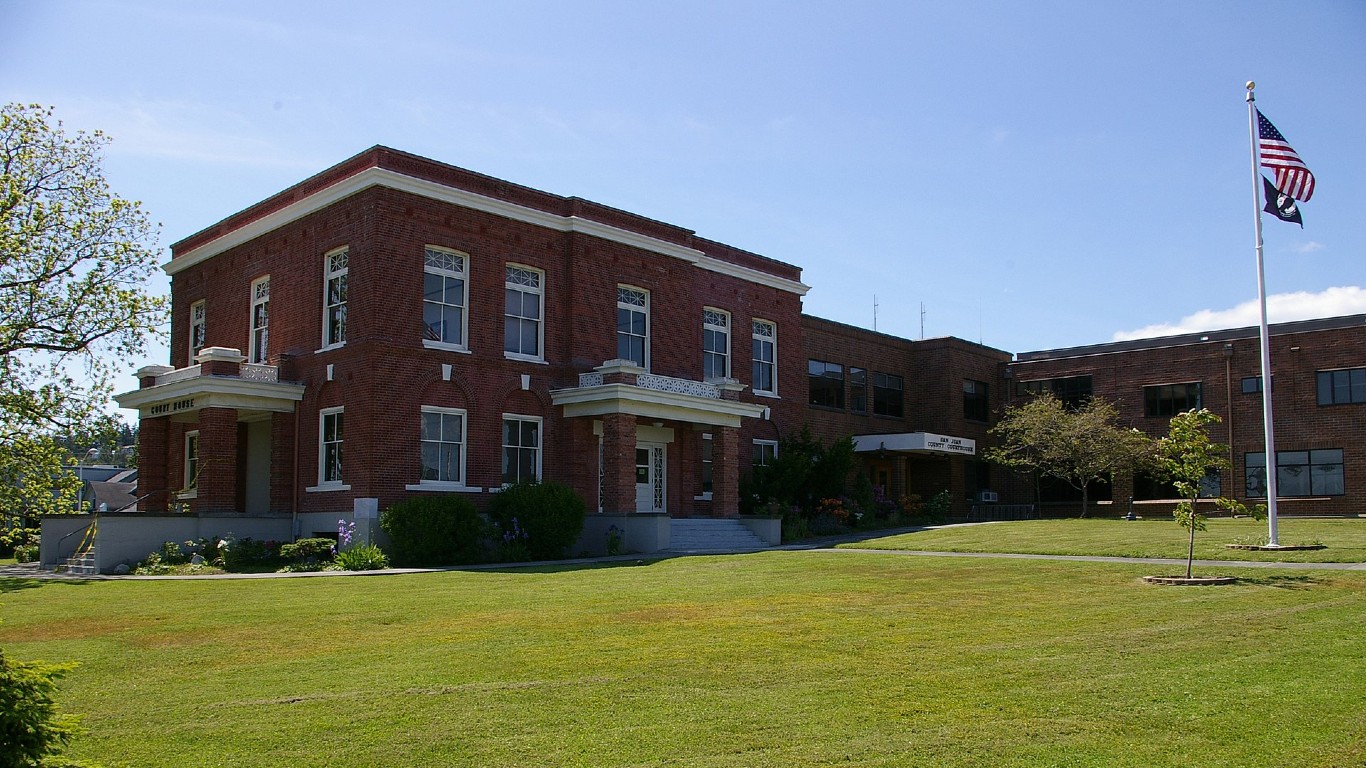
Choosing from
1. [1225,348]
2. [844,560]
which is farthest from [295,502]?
[1225,348]

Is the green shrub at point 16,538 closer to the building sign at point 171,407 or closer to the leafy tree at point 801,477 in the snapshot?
the building sign at point 171,407

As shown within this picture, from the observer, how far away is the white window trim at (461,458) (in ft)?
88.2

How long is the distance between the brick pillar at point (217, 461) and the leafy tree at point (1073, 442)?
96.0 ft

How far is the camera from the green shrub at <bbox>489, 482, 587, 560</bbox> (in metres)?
26.0

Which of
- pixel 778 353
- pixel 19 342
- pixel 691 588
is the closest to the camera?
pixel 691 588

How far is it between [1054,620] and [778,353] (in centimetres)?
2665

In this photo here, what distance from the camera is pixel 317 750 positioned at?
7.04 m

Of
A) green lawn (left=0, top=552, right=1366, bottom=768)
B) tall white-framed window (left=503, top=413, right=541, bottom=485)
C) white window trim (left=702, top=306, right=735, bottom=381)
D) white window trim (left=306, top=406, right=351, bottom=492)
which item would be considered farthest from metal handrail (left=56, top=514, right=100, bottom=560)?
white window trim (left=702, top=306, right=735, bottom=381)

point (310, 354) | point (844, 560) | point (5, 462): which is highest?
point (310, 354)

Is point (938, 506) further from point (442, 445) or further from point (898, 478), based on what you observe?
point (442, 445)

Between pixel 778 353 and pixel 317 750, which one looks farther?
pixel 778 353

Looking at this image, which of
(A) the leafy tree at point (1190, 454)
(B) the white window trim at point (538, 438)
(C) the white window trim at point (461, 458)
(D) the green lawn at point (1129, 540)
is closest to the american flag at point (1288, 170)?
(D) the green lawn at point (1129, 540)

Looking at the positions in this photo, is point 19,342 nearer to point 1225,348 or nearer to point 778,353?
point 778,353

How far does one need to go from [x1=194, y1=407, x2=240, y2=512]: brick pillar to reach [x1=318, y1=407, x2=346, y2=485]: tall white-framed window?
6.99 feet
